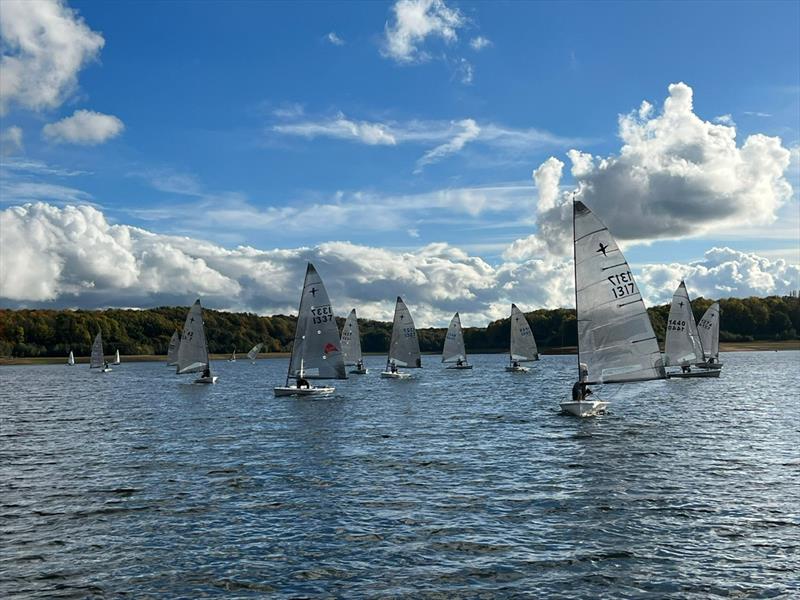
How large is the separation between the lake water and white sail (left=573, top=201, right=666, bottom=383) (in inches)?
164

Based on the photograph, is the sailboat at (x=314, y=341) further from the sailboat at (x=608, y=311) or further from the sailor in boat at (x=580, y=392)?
the sailboat at (x=608, y=311)

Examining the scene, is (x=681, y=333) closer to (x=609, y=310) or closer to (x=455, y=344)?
(x=455, y=344)

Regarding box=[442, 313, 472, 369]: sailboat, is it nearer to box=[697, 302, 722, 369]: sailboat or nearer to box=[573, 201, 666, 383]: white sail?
box=[697, 302, 722, 369]: sailboat

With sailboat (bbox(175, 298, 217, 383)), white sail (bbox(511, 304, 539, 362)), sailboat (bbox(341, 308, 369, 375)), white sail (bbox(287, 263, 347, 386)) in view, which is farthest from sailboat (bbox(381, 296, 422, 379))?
white sail (bbox(287, 263, 347, 386))

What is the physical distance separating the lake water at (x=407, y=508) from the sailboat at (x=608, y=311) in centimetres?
398

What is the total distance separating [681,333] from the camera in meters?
88.3

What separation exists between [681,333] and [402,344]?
3899cm

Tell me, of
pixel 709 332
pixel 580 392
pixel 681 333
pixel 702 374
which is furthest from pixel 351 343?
pixel 580 392

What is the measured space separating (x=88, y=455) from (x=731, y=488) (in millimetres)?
31258

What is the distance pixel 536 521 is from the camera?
21.3m

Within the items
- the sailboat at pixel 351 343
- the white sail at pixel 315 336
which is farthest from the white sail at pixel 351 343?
the white sail at pixel 315 336

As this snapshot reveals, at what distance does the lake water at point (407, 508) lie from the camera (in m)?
16.5

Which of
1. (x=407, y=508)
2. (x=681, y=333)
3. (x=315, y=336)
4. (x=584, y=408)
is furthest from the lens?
(x=681, y=333)

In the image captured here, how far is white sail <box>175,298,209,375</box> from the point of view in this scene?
284 ft
